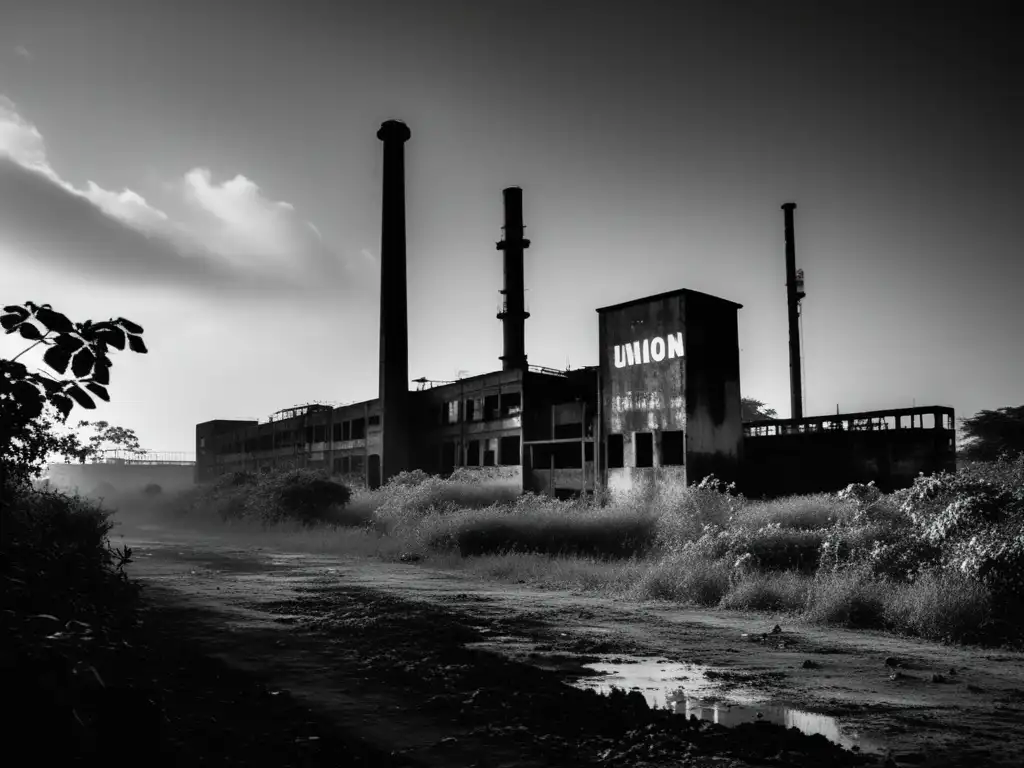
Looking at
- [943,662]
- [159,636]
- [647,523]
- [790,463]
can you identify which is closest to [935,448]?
[790,463]

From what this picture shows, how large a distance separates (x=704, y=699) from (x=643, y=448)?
17.6 metres

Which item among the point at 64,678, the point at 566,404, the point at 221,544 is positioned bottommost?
the point at 221,544

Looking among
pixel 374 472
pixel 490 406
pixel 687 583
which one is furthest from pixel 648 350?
pixel 374 472

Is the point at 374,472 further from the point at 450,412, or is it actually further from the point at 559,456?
the point at 559,456

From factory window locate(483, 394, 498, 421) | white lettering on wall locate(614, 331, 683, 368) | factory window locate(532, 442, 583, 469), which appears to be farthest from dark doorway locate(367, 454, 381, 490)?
white lettering on wall locate(614, 331, 683, 368)

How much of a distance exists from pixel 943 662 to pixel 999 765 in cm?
373

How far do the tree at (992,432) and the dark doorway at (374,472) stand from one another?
103 feet

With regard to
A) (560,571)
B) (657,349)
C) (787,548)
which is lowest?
(560,571)

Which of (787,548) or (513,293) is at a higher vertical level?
(513,293)

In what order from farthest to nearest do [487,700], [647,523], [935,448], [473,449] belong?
1. [473,449]
2. [935,448]
3. [647,523]
4. [487,700]

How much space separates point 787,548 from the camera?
14414 mm

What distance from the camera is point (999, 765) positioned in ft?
16.8

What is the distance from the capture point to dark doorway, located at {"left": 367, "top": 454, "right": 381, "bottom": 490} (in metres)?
39.9

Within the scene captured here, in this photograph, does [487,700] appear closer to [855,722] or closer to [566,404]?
[855,722]
